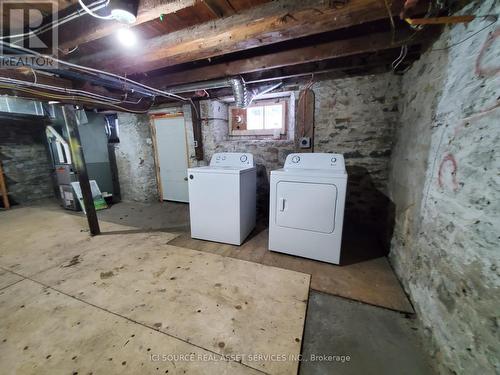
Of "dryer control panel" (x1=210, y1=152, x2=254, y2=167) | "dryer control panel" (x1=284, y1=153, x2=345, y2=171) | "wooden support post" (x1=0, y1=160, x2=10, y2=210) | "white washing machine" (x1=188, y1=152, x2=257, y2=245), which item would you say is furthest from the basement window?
"wooden support post" (x1=0, y1=160, x2=10, y2=210)

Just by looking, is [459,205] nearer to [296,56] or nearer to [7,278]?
[296,56]

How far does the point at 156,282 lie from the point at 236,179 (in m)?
1.28

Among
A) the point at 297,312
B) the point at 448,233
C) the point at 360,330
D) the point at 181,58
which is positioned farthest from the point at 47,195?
the point at 448,233

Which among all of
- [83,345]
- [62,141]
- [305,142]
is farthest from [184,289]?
[62,141]

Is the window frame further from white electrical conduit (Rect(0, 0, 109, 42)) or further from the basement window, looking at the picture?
white electrical conduit (Rect(0, 0, 109, 42))

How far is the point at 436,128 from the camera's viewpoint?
1366 mm

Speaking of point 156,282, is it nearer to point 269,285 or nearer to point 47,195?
point 269,285

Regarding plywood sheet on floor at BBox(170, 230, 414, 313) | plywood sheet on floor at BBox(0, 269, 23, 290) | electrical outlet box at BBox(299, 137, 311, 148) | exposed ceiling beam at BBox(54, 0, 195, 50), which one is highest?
exposed ceiling beam at BBox(54, 0, 195, 50)

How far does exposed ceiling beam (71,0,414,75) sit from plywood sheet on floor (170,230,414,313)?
2.06m

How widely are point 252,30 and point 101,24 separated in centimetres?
112

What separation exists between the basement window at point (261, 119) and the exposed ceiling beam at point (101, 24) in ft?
6.47

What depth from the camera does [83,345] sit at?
1190 mm

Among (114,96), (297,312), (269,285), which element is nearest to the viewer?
(297,312)

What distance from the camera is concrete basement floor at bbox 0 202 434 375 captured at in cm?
108
